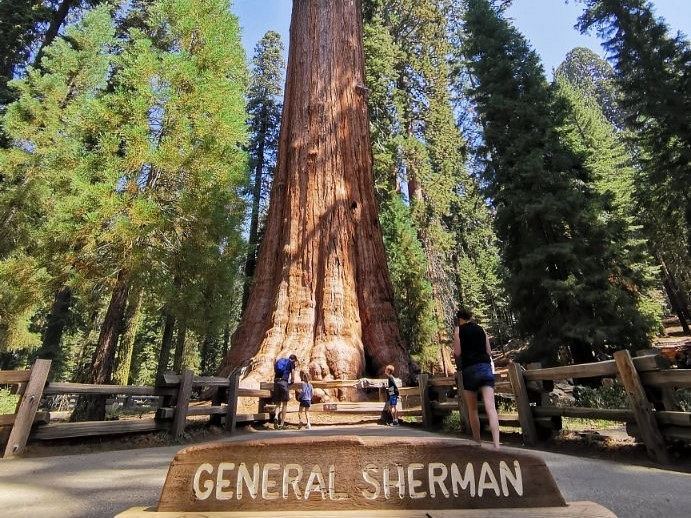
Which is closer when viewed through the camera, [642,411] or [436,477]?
[436,477]

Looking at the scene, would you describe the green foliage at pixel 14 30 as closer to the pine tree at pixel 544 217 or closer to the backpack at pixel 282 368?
the backpack at pixel 282 368

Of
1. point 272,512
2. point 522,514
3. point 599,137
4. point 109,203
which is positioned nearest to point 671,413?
point 522,514

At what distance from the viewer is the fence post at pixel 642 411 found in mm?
4275

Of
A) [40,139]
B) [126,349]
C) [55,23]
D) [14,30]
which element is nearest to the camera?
[40,139]

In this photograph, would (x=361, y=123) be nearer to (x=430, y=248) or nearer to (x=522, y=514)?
(x=430, y=248)

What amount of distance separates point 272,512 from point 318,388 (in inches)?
304

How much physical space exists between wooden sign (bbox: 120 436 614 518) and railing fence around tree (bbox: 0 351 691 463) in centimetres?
385

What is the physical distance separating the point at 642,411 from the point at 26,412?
715 centimetres

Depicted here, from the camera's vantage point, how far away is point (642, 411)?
4418 millimetres

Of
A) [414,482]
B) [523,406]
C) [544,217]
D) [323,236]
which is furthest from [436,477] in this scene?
[544,217]

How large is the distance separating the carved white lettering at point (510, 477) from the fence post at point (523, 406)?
5.09m

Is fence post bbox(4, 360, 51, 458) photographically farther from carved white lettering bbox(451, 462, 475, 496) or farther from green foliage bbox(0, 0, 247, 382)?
carved white lettering bbox(451, 462, 475, 496)

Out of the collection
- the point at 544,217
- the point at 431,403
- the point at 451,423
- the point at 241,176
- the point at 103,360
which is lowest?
the point at 451,423

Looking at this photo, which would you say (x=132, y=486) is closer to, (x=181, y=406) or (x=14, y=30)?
(x=181, y=406)
